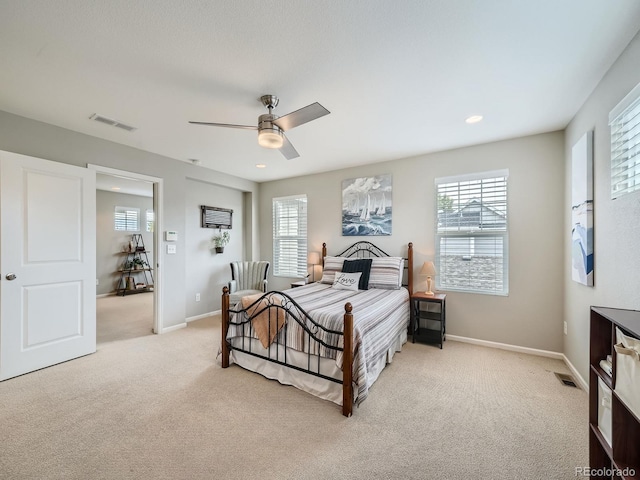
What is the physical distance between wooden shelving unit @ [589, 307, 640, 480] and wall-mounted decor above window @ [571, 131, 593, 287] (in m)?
1.30

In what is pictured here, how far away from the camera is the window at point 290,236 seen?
5.38 meters

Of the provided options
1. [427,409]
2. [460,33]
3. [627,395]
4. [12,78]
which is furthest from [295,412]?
[12,78]

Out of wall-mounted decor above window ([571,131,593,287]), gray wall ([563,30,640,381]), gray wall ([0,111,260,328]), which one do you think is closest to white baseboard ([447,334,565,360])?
gray wall ([563,30,640,381])

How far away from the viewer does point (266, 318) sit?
107 inches

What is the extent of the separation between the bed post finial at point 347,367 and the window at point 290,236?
3147mm

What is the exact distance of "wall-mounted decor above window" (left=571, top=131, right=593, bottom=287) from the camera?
239 centimetres

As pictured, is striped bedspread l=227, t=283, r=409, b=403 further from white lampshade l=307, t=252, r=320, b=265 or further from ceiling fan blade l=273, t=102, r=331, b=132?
ceiling fan blade l=273, t=102, r=331, b=132

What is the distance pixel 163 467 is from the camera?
167 centimetres

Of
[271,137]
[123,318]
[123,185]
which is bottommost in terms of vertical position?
[123,318]

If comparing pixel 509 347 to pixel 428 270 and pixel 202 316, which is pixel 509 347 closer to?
pixel 428 270

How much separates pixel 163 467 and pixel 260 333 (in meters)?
1.18

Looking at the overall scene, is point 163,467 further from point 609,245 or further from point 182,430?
point 609,245

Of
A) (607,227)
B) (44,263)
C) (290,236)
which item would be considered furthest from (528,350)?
(44,263)

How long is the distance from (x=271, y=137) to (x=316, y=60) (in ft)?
2.17
